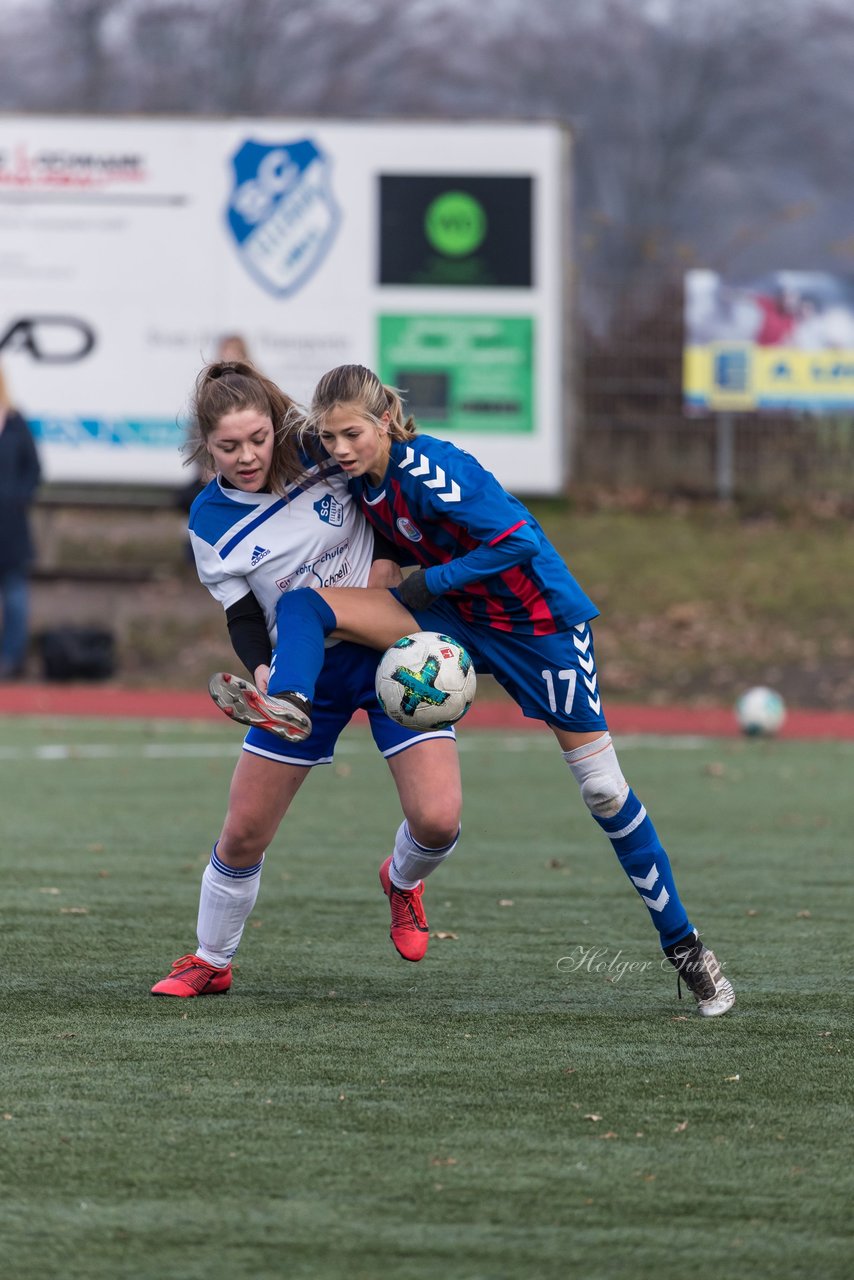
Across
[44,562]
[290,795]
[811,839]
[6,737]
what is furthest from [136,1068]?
[44,562]

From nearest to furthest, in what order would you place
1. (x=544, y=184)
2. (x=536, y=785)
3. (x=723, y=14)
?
(x=536, y=785)
(x=544, y=184)
(x=723, y=14)

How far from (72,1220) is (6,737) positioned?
9758 mm

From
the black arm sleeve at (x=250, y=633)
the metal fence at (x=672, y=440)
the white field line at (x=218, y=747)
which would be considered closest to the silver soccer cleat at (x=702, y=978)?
the black arm sleeve at (x=250, y=633)

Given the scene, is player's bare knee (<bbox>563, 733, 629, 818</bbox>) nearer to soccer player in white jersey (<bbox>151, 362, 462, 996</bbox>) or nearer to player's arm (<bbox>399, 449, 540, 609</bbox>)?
soccer player in white jersey (<bbox>151, 362, 462, 996</bbox>)

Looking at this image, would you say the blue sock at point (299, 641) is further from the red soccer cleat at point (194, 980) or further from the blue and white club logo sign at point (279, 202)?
the blue and white club logo sign at point (279, 202)

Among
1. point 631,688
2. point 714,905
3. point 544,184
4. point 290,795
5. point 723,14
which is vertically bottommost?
point 631,688

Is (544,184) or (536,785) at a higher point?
(544,184)

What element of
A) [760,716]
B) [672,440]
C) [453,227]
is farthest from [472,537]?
[672,440]

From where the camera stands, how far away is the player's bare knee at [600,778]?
198 inches

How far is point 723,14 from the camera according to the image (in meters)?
37.9

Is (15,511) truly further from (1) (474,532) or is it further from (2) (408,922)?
(1) (474,532)

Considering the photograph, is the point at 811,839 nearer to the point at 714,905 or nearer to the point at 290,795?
the point at 714,905

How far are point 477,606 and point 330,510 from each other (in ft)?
1.53

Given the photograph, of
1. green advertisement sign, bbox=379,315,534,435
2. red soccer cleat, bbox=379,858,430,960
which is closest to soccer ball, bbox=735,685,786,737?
green advertisement sign, bbox=379,315,534,435
